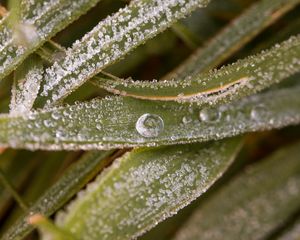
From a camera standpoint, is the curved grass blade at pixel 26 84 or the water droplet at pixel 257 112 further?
the water droplet at pixel 257 112

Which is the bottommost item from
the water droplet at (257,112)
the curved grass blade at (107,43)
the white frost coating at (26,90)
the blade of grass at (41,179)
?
the water droplet at (257,112)

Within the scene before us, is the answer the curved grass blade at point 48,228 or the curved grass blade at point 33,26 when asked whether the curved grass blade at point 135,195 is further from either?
the curved grass blade at point 33,26

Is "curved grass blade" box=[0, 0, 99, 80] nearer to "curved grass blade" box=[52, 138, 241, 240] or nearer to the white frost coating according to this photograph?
the white frost coating

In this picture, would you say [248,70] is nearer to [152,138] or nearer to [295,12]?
[152,138]

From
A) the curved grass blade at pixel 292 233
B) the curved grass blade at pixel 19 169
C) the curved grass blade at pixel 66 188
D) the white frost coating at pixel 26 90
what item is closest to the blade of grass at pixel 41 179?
the curved grass blade at pixel 19 169

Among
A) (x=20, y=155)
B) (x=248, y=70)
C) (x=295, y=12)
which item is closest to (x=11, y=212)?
(x=20, y=155)
